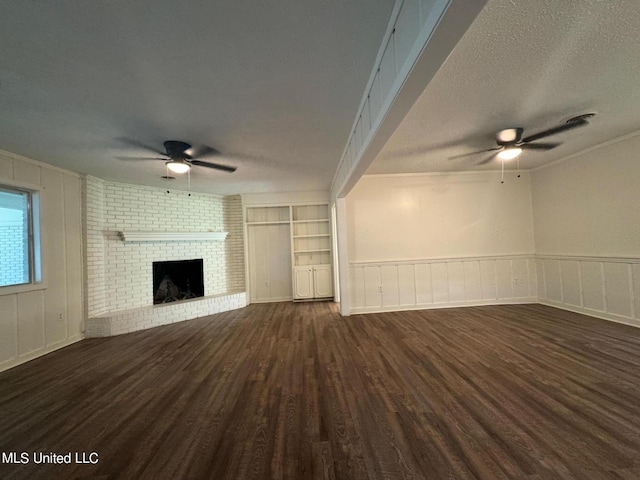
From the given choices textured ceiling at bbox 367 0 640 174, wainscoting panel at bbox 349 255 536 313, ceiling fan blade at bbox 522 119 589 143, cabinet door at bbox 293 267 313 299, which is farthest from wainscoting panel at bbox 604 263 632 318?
cabinet door at bbox 293 267 313 299

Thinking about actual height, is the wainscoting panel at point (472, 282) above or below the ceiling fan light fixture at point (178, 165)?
below

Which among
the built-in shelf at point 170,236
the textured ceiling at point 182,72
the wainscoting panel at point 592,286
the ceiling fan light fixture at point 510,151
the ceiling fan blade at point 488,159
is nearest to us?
the textured ceiling at point 182,72

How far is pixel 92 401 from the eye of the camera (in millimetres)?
2402

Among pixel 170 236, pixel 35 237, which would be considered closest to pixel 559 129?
pixel 170 236

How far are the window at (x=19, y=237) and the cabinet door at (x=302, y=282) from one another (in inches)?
168

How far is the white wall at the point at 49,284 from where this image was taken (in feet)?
11.0

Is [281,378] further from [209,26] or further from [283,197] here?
[283,197]

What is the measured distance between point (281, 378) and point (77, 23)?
296cm

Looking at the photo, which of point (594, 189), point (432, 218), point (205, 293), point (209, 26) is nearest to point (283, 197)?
point (205, 293)

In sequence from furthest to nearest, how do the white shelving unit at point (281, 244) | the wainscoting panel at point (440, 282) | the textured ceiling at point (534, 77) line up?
the white shelving unit at point (281, 244), the wainscoting panel at point (440, 282), the textured ceiling at point (534, 77)

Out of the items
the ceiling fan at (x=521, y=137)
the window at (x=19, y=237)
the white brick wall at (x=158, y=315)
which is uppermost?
the ceiling fan at (x=521, y=137)

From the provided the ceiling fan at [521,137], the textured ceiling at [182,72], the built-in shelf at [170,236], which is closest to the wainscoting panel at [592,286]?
the ceiling fan at [521,137]

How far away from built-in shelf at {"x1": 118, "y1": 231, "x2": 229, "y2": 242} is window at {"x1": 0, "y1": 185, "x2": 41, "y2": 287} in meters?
1.28

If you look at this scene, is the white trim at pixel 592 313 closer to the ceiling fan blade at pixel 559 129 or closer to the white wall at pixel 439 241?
the white wall at pixel 439 241
